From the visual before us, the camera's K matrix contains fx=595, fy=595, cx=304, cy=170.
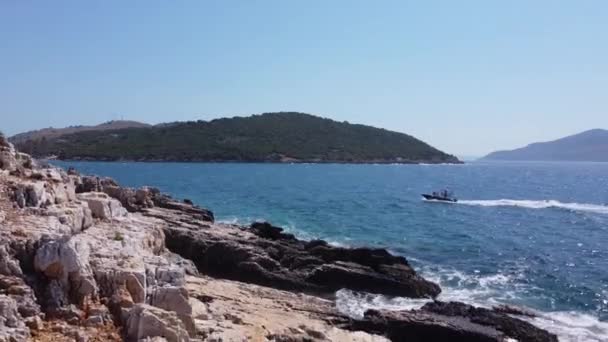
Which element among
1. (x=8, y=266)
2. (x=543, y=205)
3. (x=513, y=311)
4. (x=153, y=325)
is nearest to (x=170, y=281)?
(x=153, y=325)

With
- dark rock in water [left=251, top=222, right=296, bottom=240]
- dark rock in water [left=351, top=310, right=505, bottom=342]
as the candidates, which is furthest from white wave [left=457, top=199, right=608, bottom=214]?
dark rock in water [left=351, top=310, right=505, bottom=342]

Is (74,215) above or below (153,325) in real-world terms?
above

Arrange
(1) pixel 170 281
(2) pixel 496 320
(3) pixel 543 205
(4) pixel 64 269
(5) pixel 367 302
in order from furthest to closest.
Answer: (3) pixel 543 205, (5) pixel 367 302, (2) pixel 496 320, (1) pixel 170 281, (4) pixel 64 269

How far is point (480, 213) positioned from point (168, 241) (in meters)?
50.3

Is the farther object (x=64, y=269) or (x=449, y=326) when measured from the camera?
(x=449, y=326)

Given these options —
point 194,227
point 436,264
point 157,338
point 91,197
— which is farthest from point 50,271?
point 436,264

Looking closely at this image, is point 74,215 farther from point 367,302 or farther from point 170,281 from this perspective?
point 367,302

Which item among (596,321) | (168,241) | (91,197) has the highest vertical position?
(91,197)

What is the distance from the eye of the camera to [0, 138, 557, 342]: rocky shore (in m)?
13.8

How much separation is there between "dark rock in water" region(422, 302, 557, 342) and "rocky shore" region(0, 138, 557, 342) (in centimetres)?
5

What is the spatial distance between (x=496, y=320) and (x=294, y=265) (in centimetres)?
1154

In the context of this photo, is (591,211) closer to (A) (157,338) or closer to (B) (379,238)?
(B) (379,238)

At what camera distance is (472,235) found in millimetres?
54156

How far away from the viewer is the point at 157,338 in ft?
43.6
